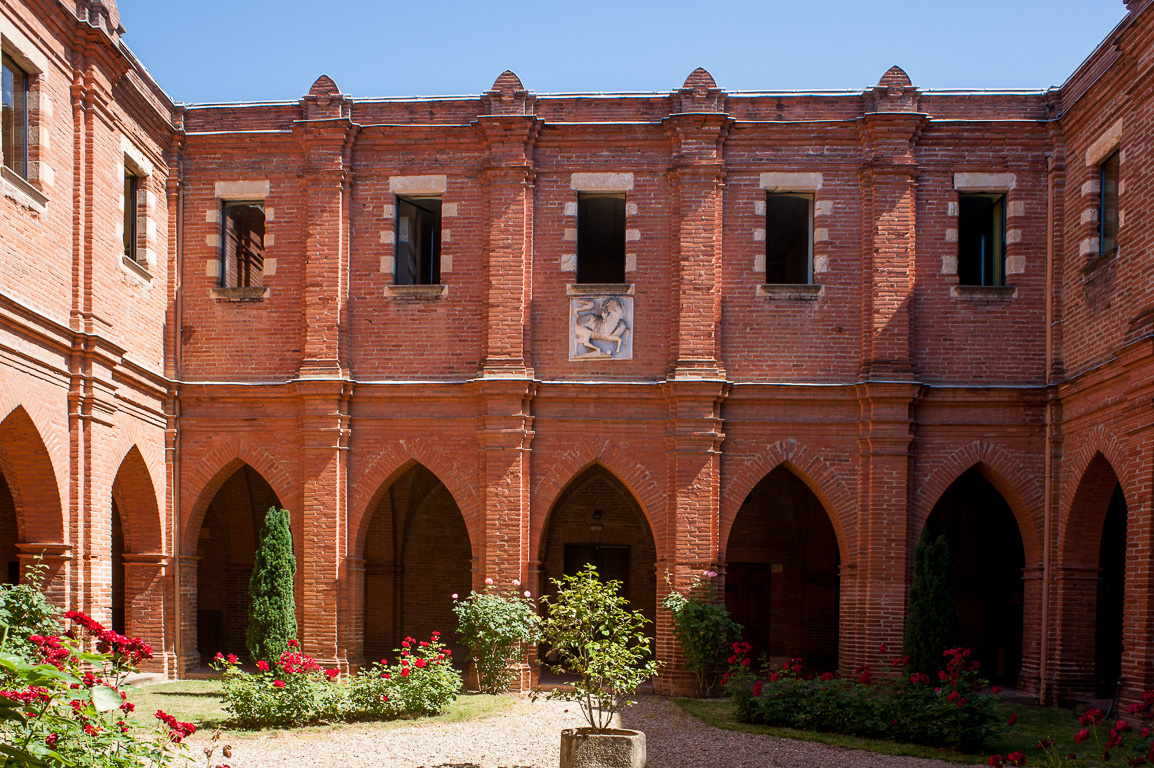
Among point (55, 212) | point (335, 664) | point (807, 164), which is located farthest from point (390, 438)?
point (807, 164)

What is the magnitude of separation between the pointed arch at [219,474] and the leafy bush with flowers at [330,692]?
3.79 m

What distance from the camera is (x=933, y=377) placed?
53.6 ft

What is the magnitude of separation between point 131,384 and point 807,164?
11194 millimetres

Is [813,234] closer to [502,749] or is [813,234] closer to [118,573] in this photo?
[502,749]

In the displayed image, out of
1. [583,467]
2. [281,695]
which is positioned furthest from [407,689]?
[583,467]

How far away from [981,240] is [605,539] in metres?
9.21

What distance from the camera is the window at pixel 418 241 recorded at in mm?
17406

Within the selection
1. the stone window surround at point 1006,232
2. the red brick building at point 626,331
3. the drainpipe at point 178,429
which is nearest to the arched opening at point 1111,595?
the red brick building at point 626,331

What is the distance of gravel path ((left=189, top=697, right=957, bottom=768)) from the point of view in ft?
34.8

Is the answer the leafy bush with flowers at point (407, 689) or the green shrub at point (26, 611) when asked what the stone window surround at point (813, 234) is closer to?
the leafy bush with flowers at point (407, 689)

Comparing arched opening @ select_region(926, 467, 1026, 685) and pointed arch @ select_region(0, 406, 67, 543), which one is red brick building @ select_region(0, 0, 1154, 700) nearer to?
arched opening @ select_region(926, 467, 1026, 685)

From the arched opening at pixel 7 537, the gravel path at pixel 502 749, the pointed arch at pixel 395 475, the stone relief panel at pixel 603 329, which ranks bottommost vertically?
the gravel path at pixel 502 749

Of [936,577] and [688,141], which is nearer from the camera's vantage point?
[936,577]

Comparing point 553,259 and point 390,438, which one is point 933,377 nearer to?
point 553,259
